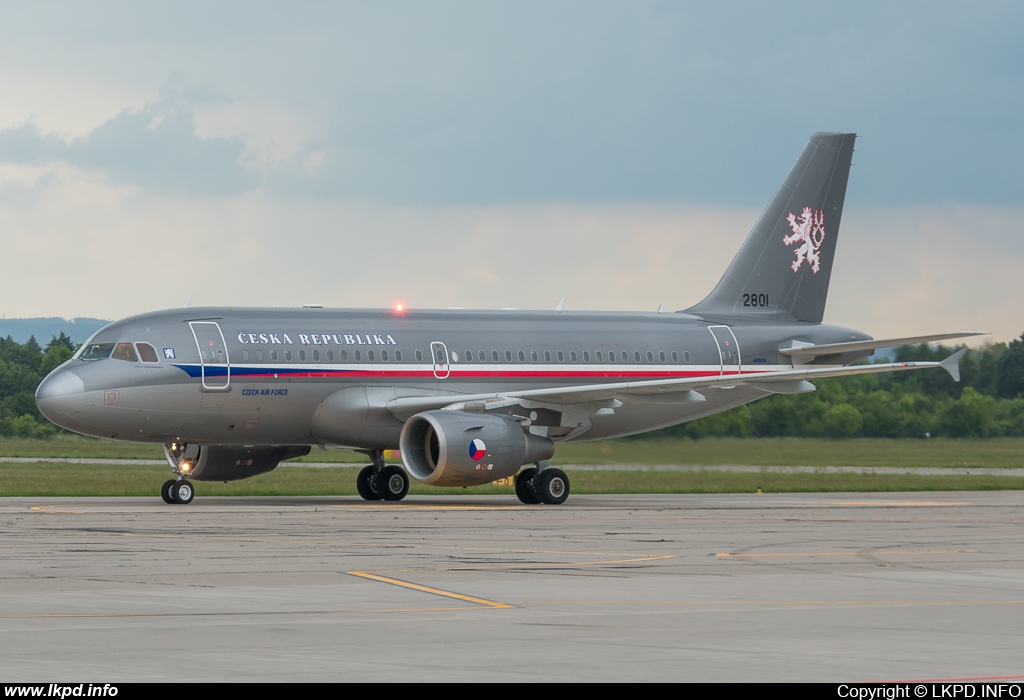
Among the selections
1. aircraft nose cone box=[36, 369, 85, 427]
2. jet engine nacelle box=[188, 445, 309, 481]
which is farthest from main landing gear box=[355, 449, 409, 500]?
aircraft nose cone box=[36, 369, 85, 427]

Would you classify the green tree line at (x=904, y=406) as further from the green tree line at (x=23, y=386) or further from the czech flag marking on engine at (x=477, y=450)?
the green tree line at (x=23, y=386)

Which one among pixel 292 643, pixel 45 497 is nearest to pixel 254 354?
pixel 45 497

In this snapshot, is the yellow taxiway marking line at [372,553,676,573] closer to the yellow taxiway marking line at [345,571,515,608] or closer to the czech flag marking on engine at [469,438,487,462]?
the yellow taxiway marking line at [345,571,515,608]

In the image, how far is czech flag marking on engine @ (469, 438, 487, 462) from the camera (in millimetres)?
35031

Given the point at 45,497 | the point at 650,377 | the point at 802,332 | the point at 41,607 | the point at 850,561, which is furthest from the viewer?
the point at 802,332

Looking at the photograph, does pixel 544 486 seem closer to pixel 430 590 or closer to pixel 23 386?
pixel 430 590

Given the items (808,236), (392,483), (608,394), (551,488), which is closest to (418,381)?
(392,483)

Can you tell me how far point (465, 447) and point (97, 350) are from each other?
8.55m

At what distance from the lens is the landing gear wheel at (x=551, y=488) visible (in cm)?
3738

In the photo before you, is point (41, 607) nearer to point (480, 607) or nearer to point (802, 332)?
point (480, 607)

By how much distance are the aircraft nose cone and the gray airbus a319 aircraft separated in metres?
0.04

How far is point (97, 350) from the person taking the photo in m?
36.2

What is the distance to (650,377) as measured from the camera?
4238cm

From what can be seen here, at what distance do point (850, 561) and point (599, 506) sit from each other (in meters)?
14.8
